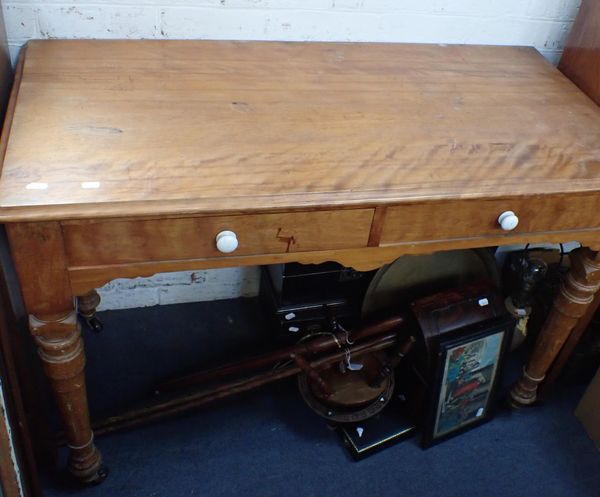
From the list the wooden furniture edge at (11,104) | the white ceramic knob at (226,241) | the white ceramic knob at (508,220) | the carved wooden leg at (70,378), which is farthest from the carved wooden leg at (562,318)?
the wooden furniture edge at (11,104)

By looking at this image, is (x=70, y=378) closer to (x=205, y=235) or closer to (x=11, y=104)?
(x=205, y=235)

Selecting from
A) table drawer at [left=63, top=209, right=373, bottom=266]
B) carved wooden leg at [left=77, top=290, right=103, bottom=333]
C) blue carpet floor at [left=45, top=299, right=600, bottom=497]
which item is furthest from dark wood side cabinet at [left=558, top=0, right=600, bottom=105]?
carved wooden leg at [left=77, top=290, right=103, bottom=333]

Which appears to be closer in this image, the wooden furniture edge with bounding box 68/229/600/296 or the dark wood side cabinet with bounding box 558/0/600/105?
the wooden furniture edge with bounding box 68/229/600/296

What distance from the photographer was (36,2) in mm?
1261

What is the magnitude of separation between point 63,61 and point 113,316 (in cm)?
77

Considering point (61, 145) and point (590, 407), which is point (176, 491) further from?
point (590, 407)

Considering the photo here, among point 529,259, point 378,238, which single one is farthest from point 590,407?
point 378,238

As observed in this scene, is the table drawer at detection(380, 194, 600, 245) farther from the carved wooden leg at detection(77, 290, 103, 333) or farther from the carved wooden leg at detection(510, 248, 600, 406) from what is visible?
the carved wooden leg at detection(77, 290, 103, 333)

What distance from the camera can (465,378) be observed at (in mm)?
1463

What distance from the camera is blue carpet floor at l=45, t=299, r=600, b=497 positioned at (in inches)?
55.4

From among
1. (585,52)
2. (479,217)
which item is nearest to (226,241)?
(479,217)

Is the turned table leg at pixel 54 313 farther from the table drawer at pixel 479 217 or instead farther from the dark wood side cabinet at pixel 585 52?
the dark wood side cabinet at pixel 585 52

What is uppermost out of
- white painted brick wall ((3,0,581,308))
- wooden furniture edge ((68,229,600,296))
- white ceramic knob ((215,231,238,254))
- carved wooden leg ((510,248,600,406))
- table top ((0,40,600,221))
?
white painted brick wall ((3,0,581,308))

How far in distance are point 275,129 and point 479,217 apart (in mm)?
388
